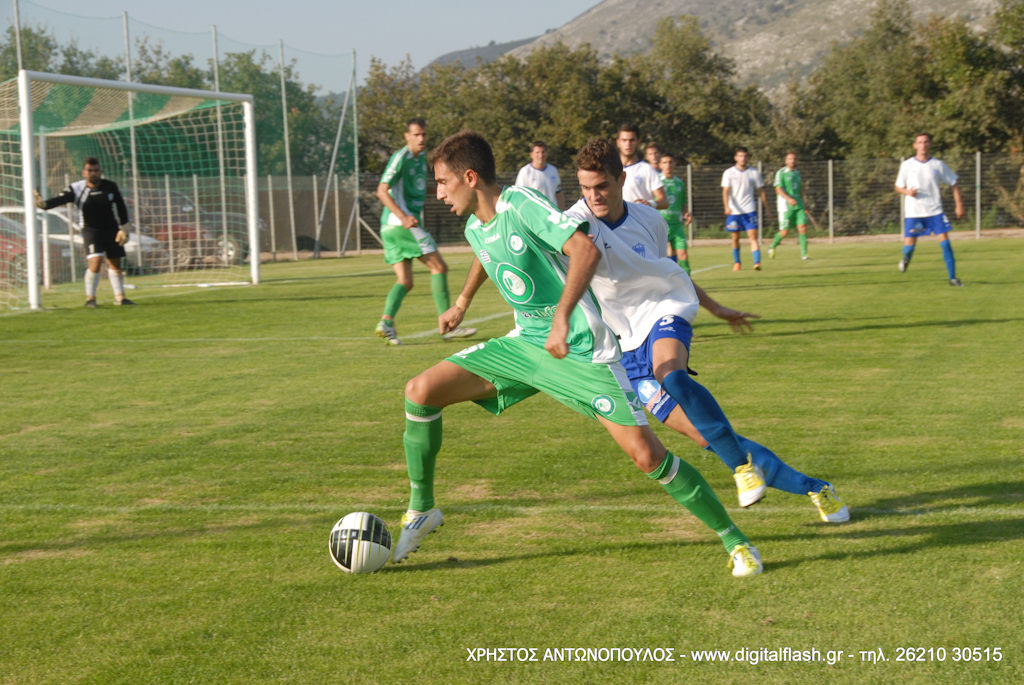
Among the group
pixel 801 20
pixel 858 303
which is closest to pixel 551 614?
pixel 858 303

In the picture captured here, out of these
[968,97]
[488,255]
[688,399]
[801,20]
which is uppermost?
[801,20]

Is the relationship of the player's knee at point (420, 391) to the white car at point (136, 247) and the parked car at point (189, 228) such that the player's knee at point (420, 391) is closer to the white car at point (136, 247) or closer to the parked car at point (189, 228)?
the white car at point (136, 247)

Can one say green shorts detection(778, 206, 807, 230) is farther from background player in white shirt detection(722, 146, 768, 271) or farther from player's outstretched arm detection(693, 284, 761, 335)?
player's outstretched arm detection(693, 284, 761, 335)

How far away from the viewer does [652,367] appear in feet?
16.5

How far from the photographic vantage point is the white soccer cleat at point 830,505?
4.66 m

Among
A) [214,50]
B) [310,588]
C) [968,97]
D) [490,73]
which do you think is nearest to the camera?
[310,588]

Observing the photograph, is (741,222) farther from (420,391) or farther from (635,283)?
(420,391)

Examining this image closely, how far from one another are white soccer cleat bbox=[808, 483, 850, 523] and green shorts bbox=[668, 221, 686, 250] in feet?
38.4

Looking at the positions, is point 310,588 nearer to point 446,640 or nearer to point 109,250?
point 446,640

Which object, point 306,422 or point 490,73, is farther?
point 490,73

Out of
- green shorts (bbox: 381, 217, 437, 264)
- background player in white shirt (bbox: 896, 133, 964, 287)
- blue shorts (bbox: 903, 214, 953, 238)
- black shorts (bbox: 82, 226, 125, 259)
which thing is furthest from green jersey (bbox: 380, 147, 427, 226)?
blue shorts (bbox: 903, 214, 953, 238)

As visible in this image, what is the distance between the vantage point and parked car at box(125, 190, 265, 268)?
976 inches

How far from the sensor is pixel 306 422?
729cm

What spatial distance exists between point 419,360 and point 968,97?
2951 cm
